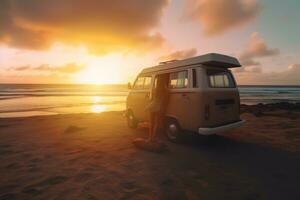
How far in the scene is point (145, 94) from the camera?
8.77 metres

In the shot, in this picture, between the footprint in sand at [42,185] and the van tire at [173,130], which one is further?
the van tire at [173,130]

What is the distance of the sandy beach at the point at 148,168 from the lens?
→ 406 centimetres

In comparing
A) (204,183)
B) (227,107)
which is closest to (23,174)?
(204,183)

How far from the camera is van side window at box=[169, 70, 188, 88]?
7.05m

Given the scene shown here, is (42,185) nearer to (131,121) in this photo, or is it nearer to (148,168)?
(148,168)

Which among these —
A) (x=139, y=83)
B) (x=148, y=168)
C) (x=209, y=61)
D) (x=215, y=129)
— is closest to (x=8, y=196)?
(x=148, y=168)

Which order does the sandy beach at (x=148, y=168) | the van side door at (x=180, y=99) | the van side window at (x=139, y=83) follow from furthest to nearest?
the van side window at (x=139, y=83)
the van side door at (x=180, y=99)
the sandy beach at (x=148, y=168)

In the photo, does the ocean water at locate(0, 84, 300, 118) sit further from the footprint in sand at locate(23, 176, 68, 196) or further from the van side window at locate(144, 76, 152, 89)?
the footprint in sand at locate(23, 176, 68, 196)

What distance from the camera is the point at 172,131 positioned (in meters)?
7.61

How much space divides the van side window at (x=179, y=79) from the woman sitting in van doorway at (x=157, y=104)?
243mm

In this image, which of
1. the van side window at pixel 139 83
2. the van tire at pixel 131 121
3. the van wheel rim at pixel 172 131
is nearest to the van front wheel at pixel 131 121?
the van tire at pixel 131 121

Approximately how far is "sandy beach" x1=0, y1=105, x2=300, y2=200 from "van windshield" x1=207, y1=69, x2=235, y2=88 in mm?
2041

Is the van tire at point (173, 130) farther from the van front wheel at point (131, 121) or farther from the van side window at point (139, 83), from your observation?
the van front wheel at point (131, 121)

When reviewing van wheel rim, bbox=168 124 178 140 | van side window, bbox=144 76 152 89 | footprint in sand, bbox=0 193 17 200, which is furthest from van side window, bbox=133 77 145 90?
footprint in sand, bbox=0 193 17 200
